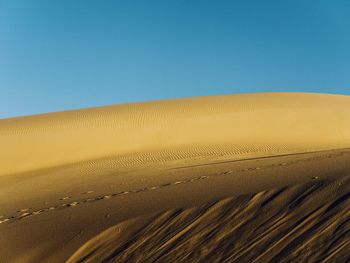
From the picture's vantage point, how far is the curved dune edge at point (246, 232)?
16.0 feet

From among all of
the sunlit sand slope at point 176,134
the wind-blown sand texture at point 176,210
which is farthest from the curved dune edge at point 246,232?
the sunlit sand slope at point 176,134

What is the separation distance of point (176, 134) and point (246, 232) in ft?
47.1

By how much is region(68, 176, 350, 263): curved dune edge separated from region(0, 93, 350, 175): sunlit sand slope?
310 inches

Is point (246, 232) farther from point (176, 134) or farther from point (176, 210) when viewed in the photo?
point (176, 134)

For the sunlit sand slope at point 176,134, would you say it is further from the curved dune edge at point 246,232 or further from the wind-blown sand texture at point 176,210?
the curved dune edge at point 246,232

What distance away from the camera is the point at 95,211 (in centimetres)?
722

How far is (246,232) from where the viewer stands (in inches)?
213

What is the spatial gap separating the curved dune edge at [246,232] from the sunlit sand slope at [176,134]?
25.8ft

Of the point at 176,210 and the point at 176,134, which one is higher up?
the point at 176,134

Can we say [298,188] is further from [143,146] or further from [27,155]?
[27,155]

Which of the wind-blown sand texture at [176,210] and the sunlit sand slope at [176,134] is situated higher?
the sunlit sand slope at [176,134]

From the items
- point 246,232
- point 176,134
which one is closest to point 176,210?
point 246,232

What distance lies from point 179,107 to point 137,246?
20.8 meters

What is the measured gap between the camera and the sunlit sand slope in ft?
54.1
